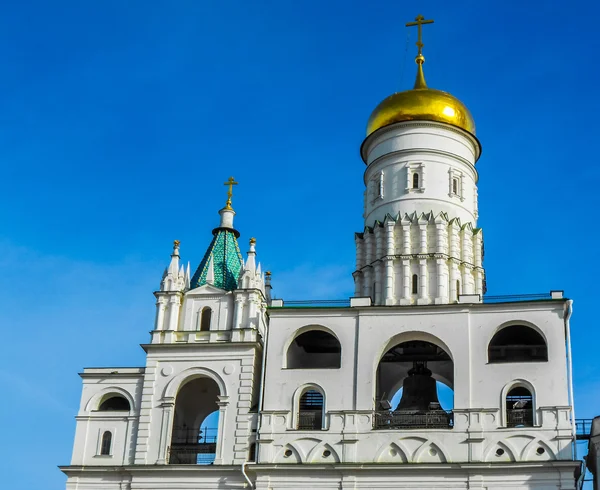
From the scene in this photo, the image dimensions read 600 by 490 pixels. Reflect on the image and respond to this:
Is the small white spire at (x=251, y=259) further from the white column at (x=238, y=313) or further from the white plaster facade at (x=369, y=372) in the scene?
the white column at (x=238, y=313)

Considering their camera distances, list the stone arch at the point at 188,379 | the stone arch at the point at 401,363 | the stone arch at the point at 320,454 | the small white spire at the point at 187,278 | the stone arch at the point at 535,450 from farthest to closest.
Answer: the small white spire at the point at 187,278
the stone arch at the point at 188,379
the stone arch at the point at 401,363
the stone arch at the point at 320,454
the stone arch at the point at 535,450

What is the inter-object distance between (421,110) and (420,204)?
153 inches

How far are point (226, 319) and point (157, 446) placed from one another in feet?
16.9

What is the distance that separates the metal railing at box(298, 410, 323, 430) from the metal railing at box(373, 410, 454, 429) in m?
2.09

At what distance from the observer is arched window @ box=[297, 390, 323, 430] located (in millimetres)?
37156

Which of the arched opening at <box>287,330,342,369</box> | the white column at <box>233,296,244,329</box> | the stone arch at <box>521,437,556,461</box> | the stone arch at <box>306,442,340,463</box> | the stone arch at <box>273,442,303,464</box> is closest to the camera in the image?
the stone arch at <box>521,437,556,461</box>

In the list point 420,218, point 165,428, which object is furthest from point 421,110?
point 165,428

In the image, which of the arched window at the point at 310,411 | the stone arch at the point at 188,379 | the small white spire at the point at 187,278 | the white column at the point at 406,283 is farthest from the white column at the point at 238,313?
the white column at the point at 406,283

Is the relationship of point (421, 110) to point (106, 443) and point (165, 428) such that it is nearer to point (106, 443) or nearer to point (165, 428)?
point (165, 428)

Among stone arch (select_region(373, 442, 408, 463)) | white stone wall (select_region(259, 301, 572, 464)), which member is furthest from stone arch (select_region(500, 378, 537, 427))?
stone arch (select_region(373, 442, 408, 463))

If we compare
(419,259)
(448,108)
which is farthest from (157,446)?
(448,108)

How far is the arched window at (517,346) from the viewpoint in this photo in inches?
1522

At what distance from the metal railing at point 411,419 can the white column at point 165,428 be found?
7.22 m

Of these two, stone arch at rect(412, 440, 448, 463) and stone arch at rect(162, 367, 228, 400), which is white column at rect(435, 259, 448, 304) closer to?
stone arch at rect(412, 440, 448, 463)
